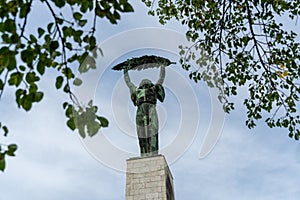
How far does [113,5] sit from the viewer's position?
9.94 ft

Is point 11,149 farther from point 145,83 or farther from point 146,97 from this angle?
point 145,83

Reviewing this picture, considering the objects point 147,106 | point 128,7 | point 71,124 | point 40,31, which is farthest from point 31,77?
point 147,106

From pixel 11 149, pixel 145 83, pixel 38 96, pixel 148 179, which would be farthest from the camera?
pixel 145 83

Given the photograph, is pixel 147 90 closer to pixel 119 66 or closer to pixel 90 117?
pixel 119 66

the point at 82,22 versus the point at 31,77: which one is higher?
the point at 82,22

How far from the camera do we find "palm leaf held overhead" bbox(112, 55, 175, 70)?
13328 mm

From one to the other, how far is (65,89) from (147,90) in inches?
415

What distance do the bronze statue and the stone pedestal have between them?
2.20 feet

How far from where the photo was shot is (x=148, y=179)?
1197cm

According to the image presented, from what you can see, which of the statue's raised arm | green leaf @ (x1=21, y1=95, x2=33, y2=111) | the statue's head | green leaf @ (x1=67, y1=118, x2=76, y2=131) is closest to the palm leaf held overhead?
the statue's raised arm

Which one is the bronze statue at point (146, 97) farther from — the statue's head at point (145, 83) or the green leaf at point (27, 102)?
the green leaf at point (27, 102)

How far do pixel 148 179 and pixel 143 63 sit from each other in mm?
3769

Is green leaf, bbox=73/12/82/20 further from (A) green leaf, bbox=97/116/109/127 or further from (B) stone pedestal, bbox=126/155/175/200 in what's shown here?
(B) stone pedestal, bbox=126/155/175/200

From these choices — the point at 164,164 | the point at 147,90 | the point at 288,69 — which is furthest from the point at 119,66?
the point at 288,69
